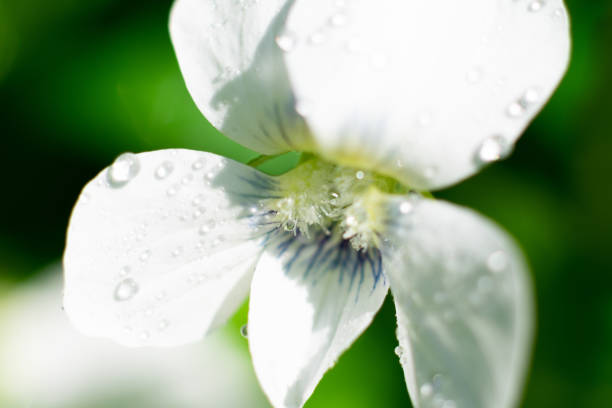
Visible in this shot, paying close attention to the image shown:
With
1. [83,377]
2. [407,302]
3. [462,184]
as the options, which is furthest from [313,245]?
[83,377]

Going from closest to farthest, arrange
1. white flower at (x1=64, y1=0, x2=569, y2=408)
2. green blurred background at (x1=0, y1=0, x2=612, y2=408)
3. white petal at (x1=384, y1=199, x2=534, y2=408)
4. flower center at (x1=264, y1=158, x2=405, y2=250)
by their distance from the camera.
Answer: white petal at (x1=384, y1=199, x2=534, y2=408) → white flower at (x1=64, y1=0, x2=569, y2=408) → flower center at (x1=264, y1=158, x2=405, y2=250) → green blurred background at (x1=0, y1=0, x2=612, y2=408)

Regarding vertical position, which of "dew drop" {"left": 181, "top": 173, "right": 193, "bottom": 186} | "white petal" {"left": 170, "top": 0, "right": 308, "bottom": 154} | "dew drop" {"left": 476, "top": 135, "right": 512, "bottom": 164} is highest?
"white petal" {"left": 170, "top": 0, "right": 308, "bottom": 154}

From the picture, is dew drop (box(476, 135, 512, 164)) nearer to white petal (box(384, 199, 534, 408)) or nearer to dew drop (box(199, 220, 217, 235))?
white petal (box(384, 199, 534, 408))

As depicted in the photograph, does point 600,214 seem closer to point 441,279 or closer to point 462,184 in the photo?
point 462,184

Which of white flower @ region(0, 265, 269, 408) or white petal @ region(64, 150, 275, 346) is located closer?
white petal @ region(64, 150, 275, 346)

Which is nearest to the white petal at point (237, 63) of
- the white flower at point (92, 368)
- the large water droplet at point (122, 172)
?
the large water droplet at point (122, 172)

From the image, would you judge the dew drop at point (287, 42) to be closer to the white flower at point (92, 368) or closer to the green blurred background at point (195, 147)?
the green blurred background at point (195, 147)

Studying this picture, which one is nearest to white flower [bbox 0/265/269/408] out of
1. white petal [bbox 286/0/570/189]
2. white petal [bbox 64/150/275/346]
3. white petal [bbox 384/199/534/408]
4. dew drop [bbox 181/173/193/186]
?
white petal [bbox 64/150/275/346]

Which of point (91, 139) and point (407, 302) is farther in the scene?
point (91, 139)
